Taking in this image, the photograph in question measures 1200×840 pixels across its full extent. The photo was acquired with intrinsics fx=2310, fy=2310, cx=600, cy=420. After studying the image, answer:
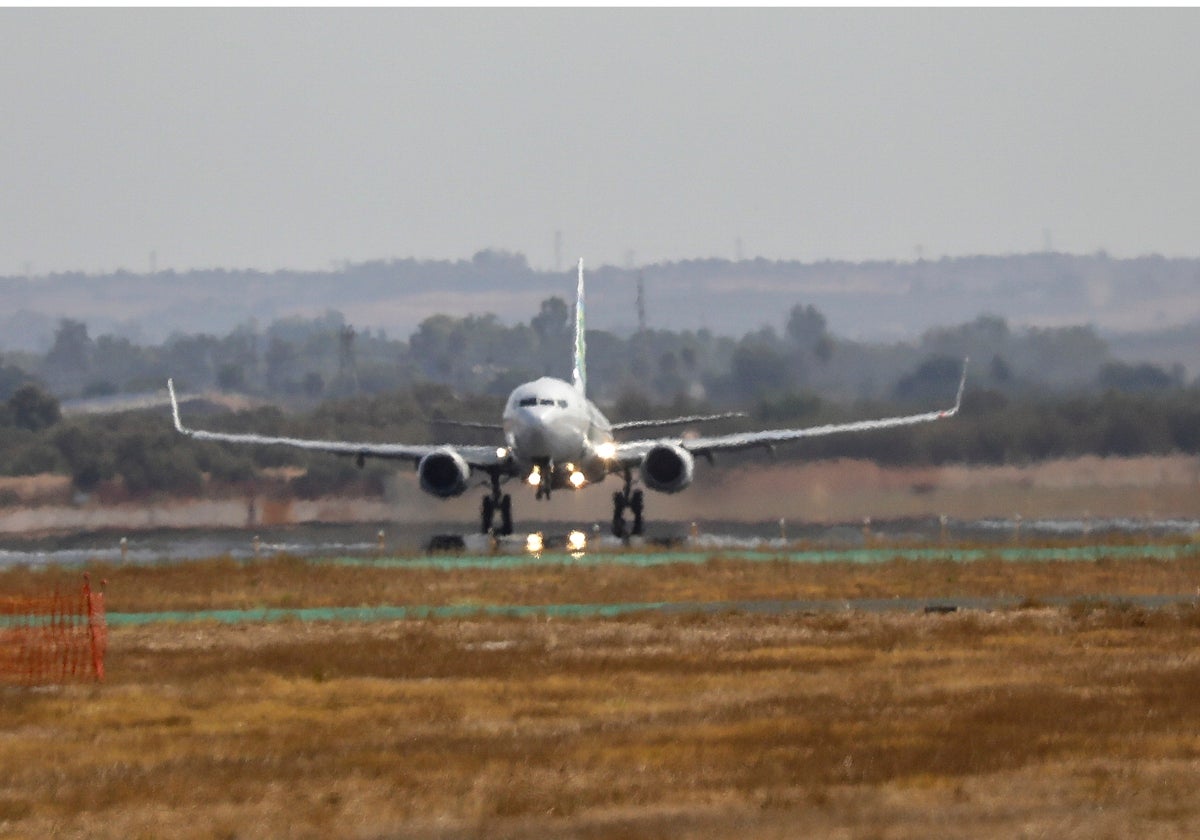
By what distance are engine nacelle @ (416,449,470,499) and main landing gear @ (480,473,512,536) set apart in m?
0.79

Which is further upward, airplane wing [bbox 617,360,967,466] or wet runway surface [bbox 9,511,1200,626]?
airplane wing [bbox 617,360,967,466]

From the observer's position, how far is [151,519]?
69.6 m

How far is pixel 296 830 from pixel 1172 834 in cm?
613

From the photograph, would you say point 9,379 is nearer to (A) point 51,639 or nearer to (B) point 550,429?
(B) point 550,429

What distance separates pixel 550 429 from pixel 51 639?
975 inches

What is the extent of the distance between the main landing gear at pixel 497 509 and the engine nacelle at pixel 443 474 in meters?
0.79

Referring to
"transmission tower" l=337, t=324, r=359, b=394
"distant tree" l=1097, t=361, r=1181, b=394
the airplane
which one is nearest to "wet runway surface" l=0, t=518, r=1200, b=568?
the airplane

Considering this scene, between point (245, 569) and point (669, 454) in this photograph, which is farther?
point (669, 454)

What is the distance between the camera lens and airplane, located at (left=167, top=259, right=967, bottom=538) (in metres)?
57.0

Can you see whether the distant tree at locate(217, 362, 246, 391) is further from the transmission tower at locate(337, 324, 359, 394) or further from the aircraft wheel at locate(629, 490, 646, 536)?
the aircraft wheel at locate(629, 490, 646, 536)

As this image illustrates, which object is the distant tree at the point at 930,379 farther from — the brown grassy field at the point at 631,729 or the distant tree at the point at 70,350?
the distant tree at the point at 70,350

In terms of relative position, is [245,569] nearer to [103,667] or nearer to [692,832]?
[103,667]

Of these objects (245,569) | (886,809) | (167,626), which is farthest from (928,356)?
(886,809)

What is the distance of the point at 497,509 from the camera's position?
Answer: 5962 centimetres
